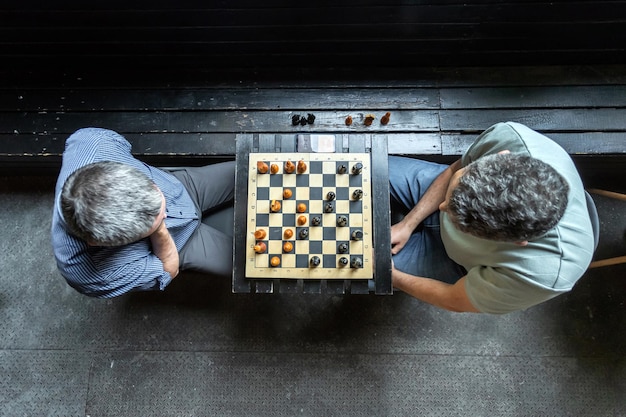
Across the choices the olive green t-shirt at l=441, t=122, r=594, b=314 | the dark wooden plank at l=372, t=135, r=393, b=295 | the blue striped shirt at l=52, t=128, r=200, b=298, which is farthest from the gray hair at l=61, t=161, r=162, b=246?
the olive green t-shirt at l=441, t=122, r=594, b=314

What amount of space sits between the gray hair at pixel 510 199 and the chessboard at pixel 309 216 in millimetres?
575

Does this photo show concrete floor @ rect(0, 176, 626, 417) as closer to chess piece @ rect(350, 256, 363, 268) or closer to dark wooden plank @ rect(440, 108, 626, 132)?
dark wooden plank @ rect(440, 108, 626, 132)

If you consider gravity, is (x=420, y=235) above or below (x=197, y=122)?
below

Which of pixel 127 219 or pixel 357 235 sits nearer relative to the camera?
pixel 127 219

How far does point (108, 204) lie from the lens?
170 cm

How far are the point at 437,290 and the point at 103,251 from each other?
1.54 m

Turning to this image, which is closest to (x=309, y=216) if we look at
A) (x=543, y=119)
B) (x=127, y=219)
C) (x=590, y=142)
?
(x=127, y=219)

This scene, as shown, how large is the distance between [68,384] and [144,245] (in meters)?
1.50

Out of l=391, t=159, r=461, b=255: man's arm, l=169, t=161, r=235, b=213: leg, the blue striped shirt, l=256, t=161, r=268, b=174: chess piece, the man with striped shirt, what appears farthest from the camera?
l=169, t=161, r=235, b=213: leg

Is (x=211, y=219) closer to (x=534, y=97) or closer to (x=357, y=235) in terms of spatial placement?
(x=357, y=235)

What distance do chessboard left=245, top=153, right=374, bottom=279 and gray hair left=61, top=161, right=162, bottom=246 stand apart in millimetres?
556

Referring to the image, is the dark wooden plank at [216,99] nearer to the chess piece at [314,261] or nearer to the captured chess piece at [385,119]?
the captured chess piece at [385,119]

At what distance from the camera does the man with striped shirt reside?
1.72 metres

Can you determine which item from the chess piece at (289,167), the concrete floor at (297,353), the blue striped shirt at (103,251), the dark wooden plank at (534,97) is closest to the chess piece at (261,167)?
the chess piece at (289,167)
